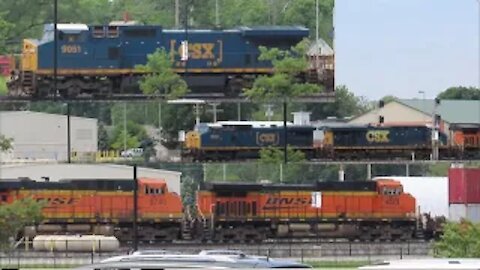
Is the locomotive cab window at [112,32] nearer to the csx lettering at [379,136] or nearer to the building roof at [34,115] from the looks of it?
the building roof at [34,115]

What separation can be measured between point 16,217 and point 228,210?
25.5 feet

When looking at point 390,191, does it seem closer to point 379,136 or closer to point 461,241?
point 379,136

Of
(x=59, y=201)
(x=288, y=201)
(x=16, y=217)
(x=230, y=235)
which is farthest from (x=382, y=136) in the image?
(x=16, y=217)

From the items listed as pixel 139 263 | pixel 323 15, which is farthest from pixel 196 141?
pixel 139 263

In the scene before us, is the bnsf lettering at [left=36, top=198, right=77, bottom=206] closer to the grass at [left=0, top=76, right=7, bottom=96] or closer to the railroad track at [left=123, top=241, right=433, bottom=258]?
the grass at [left=0, top=76, right=7, bottom=96]

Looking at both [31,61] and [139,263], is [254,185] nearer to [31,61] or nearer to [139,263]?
[31,61]

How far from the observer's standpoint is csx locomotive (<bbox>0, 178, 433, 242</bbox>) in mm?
46719

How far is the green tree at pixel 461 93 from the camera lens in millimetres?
36156

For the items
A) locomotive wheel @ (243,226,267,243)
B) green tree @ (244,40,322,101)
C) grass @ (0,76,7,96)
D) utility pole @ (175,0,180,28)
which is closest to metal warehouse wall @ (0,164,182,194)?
locomotive wheel @ (243,226,267,243)

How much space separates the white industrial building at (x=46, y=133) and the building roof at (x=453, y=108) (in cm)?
893

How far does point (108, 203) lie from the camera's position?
4734 centimetres

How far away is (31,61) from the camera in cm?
4631

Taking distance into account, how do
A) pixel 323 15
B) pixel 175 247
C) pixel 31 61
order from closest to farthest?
pixel 175 247
pixel 31 61
pixel 323 15

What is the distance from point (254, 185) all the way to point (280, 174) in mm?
864
